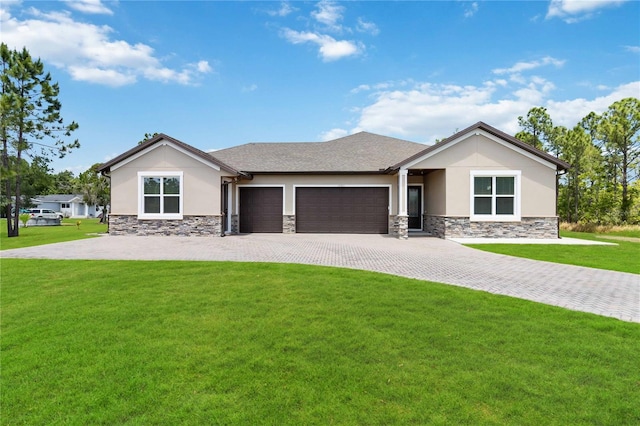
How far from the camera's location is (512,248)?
12688mm

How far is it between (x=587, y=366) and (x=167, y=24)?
1748cm

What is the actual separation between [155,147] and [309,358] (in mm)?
16320

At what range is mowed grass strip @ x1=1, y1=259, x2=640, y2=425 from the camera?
2.83 meters

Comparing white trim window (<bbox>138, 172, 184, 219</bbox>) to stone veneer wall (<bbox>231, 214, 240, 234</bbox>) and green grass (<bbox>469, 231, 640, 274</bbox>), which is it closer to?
stone veneer wall (<bbox>231, 214, 240, 234</bbox>)

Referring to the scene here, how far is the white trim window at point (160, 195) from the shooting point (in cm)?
1692

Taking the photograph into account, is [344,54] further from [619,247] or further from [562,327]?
[562,327]

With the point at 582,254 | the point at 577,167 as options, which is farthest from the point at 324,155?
the point at 577,167

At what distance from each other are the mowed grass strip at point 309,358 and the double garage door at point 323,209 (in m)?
12.3

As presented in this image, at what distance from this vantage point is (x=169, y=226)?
55.4ft

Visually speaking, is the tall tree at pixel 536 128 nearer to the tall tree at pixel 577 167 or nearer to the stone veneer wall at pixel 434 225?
the tall tree at pixel 577 167

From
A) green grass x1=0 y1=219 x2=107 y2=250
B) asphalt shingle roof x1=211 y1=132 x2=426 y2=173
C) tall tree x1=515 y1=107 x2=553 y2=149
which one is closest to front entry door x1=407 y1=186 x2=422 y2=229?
asphalt shingle roof x1=211 y1=132 x2=426 y2=173

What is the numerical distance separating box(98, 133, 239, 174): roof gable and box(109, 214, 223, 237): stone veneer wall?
2.56 metres

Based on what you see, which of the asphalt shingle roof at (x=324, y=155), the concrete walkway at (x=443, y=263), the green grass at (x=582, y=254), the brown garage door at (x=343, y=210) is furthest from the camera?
the asphalt shingle roof at (x=324, y=155)

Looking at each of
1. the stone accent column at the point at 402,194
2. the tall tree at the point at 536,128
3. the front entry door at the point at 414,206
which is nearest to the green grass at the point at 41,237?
the stone accent column at the point at 402,194
